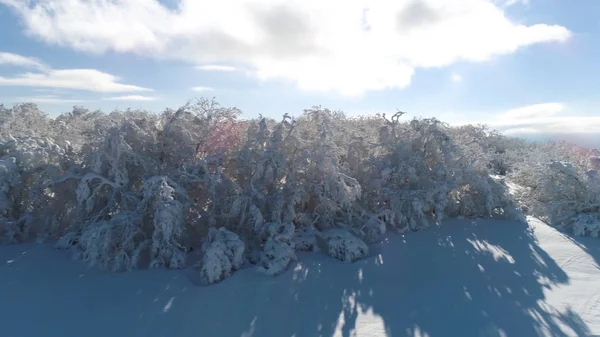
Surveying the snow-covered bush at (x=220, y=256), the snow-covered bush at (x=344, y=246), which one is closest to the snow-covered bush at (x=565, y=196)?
the snow-covered bush at (x=344, y=246)

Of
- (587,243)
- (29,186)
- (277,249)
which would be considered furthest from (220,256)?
(587,243)

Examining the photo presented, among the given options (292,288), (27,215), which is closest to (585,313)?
(292,288)

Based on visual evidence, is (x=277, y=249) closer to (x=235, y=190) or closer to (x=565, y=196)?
(x=235, y=190)

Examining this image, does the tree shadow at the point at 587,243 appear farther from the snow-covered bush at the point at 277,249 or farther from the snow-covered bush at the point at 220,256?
the snow-covered bush at the point at 220,256

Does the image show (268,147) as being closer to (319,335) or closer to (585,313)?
(319,335)

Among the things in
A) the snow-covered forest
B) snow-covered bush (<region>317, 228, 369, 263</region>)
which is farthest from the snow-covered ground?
the snow-covered forest

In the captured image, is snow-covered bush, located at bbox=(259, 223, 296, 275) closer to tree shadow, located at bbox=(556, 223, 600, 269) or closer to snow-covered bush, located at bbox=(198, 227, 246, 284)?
snow-covered bush, located at bbox=(198, 227, 246, 284)
